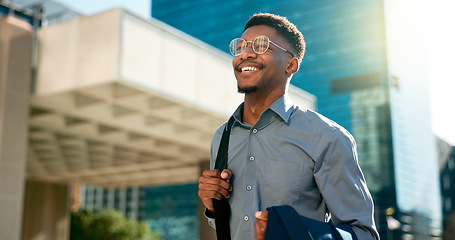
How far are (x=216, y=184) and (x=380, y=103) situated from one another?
1780 inches

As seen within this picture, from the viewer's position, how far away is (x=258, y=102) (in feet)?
7.15

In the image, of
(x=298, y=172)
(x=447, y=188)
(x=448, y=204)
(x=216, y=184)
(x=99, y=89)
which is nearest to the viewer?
(x=298, y=172)

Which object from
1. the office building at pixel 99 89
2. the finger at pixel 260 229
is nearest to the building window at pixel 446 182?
the office building at pixel 99 89

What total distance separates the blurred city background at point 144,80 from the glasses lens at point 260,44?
1.03m

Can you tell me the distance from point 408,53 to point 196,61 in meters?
13.8

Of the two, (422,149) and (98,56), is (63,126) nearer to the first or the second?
(98,56)

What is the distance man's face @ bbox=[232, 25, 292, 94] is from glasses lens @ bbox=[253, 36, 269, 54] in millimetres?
18

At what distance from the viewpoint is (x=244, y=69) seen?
7.02ft

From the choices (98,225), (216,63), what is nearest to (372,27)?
(216,63)

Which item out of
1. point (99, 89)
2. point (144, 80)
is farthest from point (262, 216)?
point (99, 89)

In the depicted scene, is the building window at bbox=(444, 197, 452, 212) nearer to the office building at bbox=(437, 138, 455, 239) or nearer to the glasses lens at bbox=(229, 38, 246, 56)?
the office building at bbox=(437, 138, 455, 239)

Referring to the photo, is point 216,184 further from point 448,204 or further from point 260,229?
point 448,204

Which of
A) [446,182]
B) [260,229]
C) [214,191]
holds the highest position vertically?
[446,182]

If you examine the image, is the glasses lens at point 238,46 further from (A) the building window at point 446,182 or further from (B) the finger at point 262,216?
(A) the building window at point 446,182
